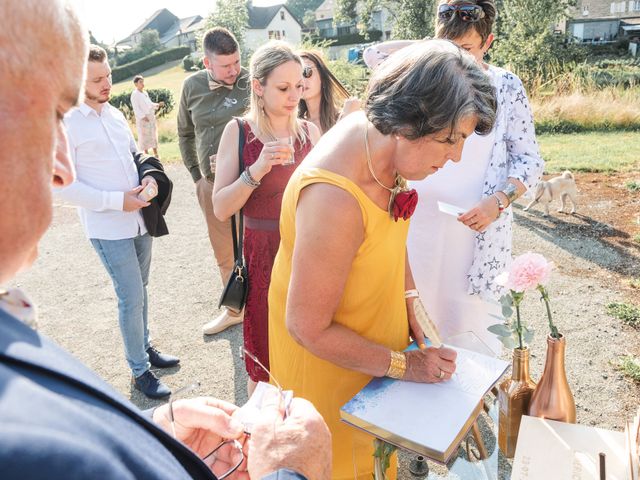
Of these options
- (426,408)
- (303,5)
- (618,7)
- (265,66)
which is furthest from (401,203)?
(303,5)

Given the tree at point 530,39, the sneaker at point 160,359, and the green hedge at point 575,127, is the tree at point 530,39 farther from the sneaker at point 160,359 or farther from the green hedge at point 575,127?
the sneaker at point 160,359

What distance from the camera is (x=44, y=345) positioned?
0.59 m

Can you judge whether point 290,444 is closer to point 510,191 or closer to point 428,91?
point 428,91

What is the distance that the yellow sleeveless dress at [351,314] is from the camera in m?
1.52

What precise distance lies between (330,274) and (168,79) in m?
45.4

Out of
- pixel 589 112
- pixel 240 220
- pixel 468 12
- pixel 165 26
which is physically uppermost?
pixel 165 26

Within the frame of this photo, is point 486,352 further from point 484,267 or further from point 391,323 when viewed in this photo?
point 484,267

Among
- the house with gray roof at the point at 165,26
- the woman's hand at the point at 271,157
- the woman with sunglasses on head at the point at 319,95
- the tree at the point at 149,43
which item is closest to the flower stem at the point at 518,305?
the woman's hand at the point at 271,157

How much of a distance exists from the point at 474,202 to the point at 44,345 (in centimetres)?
233

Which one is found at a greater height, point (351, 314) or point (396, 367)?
point (351, 314)

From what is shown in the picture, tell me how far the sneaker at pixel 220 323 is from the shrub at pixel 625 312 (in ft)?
10.3

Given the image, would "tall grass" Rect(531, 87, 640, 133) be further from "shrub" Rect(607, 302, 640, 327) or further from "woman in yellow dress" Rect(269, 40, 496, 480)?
"woman in yellow dress" Rect(269, 40, 496, 480)

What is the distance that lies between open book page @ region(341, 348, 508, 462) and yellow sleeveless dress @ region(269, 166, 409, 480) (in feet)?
0.67

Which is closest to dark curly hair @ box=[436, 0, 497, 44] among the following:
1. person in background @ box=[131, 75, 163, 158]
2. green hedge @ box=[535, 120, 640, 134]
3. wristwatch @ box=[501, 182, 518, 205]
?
wristwatch @ box=[501, 182, 518, 205]
